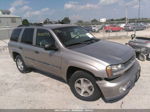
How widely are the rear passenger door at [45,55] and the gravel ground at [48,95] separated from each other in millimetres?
572

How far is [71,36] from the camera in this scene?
4.27 m

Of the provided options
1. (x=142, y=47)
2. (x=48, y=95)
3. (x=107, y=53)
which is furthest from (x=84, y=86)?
(x=142, y=47)

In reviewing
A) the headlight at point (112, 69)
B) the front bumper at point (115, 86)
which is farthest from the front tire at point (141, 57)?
the headlight at point (112, 69)

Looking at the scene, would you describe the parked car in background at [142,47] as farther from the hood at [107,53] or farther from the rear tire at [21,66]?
the rear tire at [21,66]

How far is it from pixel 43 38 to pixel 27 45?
84 cm

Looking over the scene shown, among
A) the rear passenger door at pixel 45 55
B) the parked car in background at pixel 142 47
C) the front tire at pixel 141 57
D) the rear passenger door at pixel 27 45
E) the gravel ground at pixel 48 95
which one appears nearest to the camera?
the gravel ground at pixel 48 95

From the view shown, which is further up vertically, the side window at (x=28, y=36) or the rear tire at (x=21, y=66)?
the side window at (x=28, y=36)

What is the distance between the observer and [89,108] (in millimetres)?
3307

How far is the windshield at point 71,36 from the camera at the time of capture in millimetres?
3991

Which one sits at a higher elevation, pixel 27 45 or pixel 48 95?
pixel 27 45

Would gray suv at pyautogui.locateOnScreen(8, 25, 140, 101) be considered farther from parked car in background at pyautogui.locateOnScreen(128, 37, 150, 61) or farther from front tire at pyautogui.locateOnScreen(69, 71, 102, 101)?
parked car in background at pyautogui.locateOnScreen(128, 37, 150, 61)

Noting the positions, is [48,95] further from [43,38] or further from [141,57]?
[141,57]

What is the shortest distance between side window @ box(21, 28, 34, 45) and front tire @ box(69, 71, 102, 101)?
2070 millimetres

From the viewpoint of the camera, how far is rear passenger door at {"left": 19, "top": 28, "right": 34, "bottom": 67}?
188 inches
